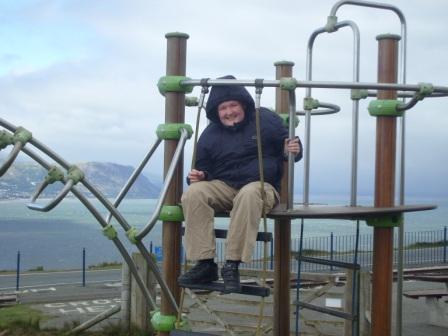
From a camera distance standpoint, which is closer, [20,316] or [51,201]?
[51,201]

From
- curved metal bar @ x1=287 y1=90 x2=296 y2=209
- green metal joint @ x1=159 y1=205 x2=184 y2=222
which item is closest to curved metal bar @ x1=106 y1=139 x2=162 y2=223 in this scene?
green metal joint @ x1=159 y1=205 x2=184 y2=222

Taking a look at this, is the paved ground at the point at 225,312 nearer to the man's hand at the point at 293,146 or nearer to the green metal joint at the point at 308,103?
the green metal joint at the point at 308,103

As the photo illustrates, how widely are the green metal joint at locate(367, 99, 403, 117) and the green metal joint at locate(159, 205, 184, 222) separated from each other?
1.49 m

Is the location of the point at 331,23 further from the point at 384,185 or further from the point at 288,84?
the point at 384,185

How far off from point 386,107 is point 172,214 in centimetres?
162

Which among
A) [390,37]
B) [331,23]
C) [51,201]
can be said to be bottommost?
[51,201]

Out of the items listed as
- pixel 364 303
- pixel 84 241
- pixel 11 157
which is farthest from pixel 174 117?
pixel 84 241

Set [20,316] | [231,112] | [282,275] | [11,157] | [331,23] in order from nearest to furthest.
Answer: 1. [11,157]
2. [231,112]
3. [331,23]
4. [282,275]
5. [20,316]

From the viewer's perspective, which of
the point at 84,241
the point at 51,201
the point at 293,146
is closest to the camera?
the point at 51,201

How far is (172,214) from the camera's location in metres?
5.05

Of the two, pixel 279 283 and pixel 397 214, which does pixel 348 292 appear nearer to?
pixel 279 283

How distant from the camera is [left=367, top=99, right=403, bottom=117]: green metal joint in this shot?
4766mm

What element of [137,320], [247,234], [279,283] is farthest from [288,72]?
[137,320]

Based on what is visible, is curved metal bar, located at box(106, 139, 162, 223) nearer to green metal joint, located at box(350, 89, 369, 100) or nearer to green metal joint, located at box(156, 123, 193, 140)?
green metal joint, located at box(156, 123, 193, 140)
